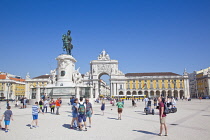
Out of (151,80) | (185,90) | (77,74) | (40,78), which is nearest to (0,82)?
(40,78)

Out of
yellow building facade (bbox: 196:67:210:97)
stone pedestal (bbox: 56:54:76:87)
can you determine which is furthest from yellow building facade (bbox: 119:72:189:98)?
stone pedestal (bbox: 56:54:76:87)

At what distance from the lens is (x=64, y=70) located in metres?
25.1

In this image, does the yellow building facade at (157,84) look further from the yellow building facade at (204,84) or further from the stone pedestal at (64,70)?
the stone pedestal at (64,70)

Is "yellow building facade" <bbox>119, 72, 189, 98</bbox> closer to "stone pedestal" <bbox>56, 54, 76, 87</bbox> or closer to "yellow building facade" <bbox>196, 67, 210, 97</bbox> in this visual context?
→ "yellow building facade" <bbox>196, 67, 210, 97</bbox>

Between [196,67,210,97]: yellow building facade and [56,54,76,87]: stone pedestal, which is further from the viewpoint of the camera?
[196,67,210,97]: yellow building facade

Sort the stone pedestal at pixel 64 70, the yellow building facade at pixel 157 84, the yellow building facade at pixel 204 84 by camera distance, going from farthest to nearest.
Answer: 1. the yellow building facade at pixel 157 84
2. the yellow building facade at pixel 204 84
3. the stone pedestal at pixel 64 70

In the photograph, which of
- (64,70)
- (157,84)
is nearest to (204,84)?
(157,84)

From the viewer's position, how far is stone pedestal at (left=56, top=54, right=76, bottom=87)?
977 inches

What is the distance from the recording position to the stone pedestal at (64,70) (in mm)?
24812

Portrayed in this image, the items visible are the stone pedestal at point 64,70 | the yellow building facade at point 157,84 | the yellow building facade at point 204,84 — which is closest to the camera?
the stone pedestal at point 64,70

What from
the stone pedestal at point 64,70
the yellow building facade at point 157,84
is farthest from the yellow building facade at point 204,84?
the stone pedestal at point 64,70

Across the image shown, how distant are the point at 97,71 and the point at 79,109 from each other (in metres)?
78.0

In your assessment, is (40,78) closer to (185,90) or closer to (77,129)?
(185,90)

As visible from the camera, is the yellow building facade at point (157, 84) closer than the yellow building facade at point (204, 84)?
No
